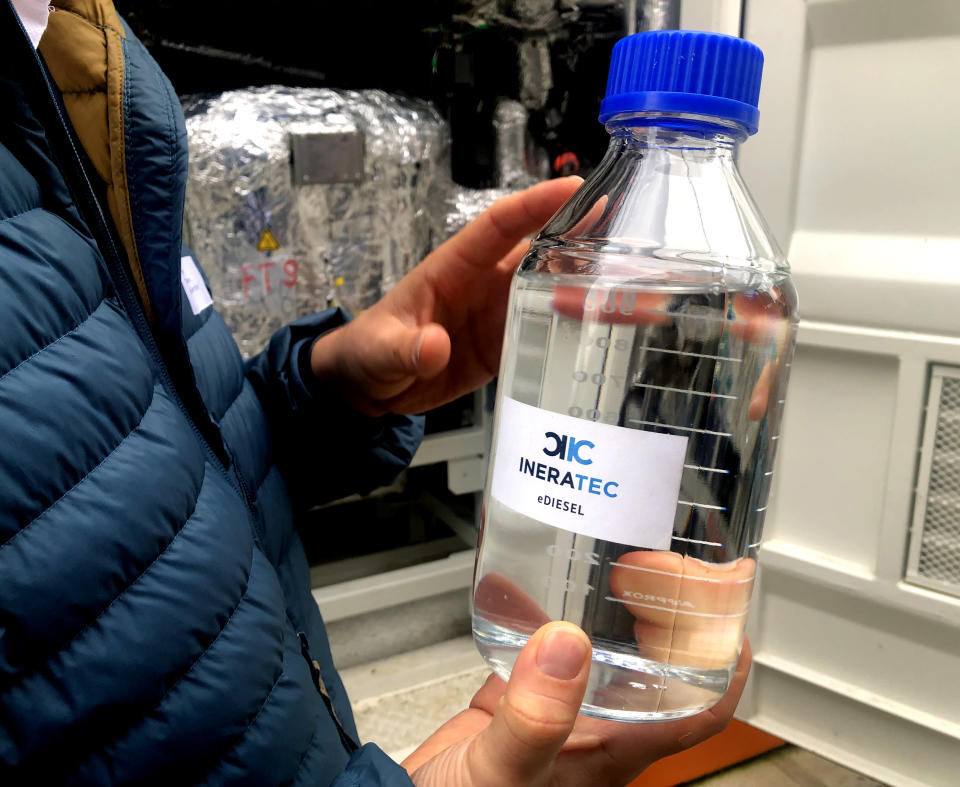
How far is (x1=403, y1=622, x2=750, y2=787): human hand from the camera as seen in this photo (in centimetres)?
38

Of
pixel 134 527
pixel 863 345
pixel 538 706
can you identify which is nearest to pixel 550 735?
pixel 538 706

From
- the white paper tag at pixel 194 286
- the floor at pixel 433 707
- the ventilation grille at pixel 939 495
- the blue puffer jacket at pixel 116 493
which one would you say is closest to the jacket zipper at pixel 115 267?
the blue puffer jacket at pixel 116 493

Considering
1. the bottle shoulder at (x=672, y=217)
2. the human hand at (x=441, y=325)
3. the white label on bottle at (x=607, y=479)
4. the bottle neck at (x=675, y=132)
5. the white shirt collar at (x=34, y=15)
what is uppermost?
the white shirt collar at (x=34, y=15)

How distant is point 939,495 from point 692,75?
2.19ft

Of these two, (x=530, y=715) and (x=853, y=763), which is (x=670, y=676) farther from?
(x=853, y=763)

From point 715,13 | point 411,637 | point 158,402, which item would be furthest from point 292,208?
point 411,637

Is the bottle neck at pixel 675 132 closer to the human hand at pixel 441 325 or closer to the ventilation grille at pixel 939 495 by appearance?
the human hand at pixel 441 325

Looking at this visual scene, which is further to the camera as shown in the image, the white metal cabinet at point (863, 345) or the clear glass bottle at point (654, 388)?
the white metal cabinet at point (863, 345)

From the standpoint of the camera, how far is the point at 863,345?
86 cm

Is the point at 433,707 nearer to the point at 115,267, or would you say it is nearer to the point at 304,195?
the point at 304,195

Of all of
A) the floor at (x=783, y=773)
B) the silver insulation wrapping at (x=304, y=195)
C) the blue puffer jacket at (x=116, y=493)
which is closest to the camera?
the blue puffer jacket at (x=116, y=493)

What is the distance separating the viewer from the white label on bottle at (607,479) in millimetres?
399

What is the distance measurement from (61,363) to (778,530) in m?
0.90

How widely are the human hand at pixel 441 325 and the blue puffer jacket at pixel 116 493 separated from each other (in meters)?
0.17
